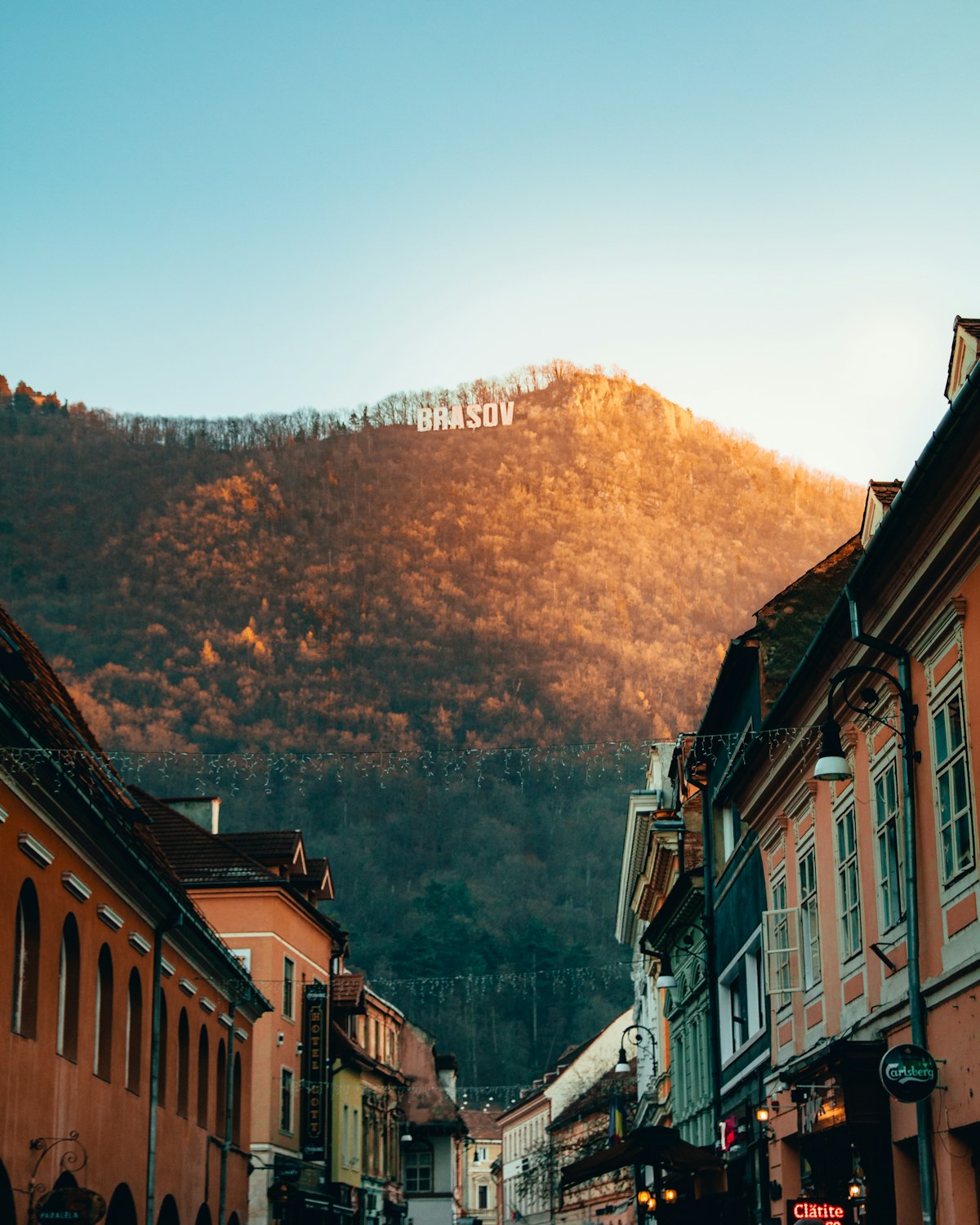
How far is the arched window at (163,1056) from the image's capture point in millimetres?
27453

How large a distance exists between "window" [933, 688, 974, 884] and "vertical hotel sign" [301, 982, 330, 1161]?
38.8 m

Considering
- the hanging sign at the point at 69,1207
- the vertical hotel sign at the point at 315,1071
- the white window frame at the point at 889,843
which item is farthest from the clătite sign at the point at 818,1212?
the vertical hotel sign at the point at 315,1071

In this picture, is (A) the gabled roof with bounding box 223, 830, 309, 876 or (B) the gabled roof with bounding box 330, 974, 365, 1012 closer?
(A) the gabled roof with bounding box 223, 830, 309, 876

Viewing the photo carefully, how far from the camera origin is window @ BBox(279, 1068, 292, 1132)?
47875 mm

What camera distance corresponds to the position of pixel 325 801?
618ft

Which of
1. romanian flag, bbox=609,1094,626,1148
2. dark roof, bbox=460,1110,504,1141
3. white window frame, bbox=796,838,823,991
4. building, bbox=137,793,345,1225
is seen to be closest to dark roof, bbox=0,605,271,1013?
white window frame, bbox=796,838,823,991

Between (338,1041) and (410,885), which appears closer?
(338,1041)

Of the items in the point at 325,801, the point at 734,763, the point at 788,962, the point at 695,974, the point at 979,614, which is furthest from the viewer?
the point at 325,801

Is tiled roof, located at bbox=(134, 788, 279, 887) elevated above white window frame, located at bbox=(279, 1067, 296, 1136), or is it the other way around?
tiled roof, located at bbox=(134, 788, 279, 887)

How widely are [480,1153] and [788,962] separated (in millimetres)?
131739

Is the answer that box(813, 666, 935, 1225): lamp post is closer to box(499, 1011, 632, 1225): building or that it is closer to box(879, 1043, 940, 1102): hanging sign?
box(879, 1043, 940, 1102): hanging sign

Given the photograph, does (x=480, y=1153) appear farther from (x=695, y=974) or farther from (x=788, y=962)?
(x=788, y=962)

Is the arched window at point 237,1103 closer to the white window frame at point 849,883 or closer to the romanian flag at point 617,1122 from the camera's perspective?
the white window frame at point 849,883

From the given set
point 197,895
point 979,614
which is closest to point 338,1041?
point 197,895
